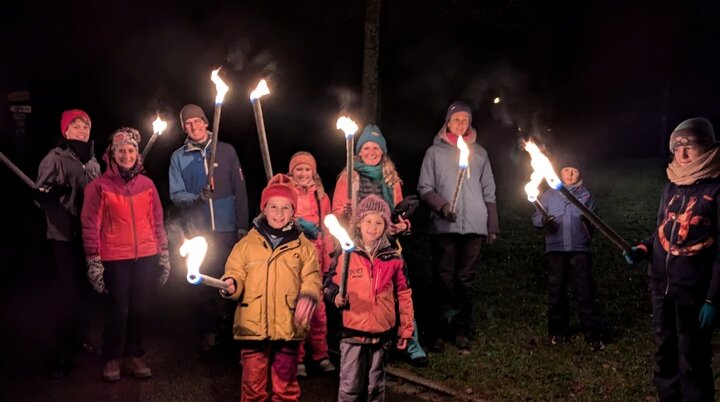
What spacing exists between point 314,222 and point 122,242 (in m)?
1.70

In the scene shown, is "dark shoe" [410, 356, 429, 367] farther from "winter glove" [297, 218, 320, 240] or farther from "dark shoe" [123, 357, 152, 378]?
"dark shoe" [123, 357, 152, 378]

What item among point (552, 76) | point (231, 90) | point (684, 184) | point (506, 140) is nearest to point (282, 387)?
point (684, 184)

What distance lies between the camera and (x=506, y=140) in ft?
67.7

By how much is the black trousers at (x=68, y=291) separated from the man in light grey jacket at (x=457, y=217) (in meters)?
3.31

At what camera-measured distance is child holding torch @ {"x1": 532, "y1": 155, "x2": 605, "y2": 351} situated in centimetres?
680

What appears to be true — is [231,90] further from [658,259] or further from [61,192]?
[658,259]

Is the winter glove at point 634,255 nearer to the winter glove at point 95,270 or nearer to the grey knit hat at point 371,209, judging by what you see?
the grey knit hat at point 371,209

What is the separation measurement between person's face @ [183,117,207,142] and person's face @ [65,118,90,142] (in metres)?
0.91

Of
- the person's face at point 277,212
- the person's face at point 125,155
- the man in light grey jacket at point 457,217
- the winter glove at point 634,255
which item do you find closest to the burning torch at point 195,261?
the person's face at point 277,212

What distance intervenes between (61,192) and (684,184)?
5.14m

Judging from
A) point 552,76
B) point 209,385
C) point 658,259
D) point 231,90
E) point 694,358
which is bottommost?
point 209,385

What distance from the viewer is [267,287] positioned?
4.76m

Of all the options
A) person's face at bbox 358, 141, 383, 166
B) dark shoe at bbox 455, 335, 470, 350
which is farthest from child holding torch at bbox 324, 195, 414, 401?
dark shoe at bbox 455, 335, 470, 350

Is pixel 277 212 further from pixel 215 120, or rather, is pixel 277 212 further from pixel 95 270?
pixel 95 270
